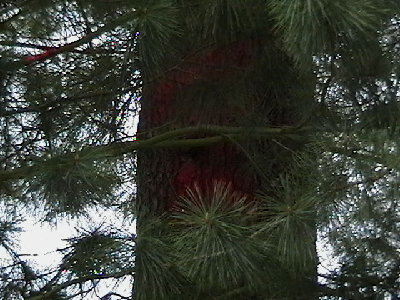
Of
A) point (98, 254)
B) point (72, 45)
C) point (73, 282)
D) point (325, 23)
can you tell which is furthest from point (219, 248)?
point (72, 45)

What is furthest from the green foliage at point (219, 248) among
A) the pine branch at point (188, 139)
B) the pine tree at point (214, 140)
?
the pine branch at point (188, 139)

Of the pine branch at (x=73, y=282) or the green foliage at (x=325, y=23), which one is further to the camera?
the pine branch at (x=73, y=282)

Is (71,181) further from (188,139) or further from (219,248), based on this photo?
(188,139)

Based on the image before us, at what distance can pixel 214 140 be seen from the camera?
479 centimetres

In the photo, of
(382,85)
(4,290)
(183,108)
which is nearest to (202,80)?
(183,108)

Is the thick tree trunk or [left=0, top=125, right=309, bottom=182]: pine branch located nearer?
[left=0, top=125, right=309, bottom=182]: pine branch

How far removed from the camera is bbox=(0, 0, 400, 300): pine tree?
3.94 metres

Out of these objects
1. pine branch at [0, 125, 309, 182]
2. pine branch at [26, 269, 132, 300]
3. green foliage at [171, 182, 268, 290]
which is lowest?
green foliage at [171, 182, 268, 290]

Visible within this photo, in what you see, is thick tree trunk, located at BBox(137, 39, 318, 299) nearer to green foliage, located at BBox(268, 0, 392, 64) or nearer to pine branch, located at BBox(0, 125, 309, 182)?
pine branch, located at BBox(0, 125, 309, 182)

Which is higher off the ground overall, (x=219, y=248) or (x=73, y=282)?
(x=73, y=282)

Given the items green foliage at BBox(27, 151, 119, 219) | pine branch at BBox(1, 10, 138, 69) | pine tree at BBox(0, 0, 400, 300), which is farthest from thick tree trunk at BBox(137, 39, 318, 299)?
green foliage at BBox(27, 151, 119, 219)

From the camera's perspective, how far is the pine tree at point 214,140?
3.94 metres

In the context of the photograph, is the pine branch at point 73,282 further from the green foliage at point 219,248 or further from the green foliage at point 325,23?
the green foliage at point 325,23

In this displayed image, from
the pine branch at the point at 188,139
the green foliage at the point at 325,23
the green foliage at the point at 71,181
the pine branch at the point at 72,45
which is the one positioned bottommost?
the green foliage at the point at 71,181
